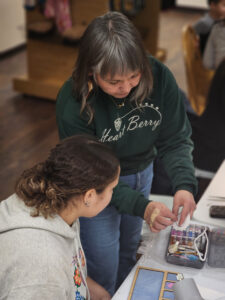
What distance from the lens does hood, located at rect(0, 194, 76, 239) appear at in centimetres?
110

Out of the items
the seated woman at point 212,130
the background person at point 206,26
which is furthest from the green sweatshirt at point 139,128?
the background person at point 206,26

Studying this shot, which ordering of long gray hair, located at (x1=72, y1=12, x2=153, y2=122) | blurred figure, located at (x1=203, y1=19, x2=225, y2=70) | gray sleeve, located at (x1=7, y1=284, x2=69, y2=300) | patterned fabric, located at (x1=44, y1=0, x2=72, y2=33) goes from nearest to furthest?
1. gray sleeve, located at (x1=7, y1=284, x2=69, y2=300)
2. long gray hair, located at (x1=72, y1=12, x2=153, y2=122)
3. blurred figure, located at (x1=203, y1=19, x2=225, y2=70)
4. patterned fabric, located at (x1=44, y1=0, x2=72, y2=33)

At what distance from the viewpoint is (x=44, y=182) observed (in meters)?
1.16

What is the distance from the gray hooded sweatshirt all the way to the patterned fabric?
3.10 m

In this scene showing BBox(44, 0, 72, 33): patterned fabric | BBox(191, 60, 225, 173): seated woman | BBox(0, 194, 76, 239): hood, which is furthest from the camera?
BBox(44, 0, 72, 33): patterned fabric

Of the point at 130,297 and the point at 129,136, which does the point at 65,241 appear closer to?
the point at 130,297

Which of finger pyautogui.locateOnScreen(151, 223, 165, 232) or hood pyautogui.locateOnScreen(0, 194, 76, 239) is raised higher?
hood pyautogui.locateOnScreen(0, 194, 76, 239)

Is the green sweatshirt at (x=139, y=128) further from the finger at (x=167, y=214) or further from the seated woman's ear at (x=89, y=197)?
the seated woman's ear at (x=89, y=197)

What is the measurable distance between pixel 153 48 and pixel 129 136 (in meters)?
3.91

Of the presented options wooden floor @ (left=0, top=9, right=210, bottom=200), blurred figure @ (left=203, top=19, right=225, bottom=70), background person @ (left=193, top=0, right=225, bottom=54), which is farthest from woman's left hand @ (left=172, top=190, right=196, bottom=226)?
background person @ (left=193, top=0, right=225, bottom=54)

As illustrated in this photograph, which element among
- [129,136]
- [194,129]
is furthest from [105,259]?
[194,129]

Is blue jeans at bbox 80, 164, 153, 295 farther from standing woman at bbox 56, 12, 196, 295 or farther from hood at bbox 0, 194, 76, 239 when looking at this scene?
hood at bbox 0, 194, 76, 239

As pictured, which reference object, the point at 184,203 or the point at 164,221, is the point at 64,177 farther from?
the point at 184,203

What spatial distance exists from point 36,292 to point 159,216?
46cm
